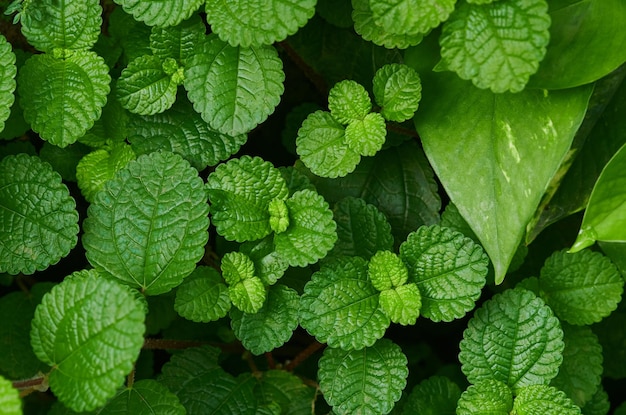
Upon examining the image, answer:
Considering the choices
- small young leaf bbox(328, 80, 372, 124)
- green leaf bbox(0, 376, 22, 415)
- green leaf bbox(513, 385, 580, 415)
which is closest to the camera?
green leaf bbox(0, 376, 22, 415)

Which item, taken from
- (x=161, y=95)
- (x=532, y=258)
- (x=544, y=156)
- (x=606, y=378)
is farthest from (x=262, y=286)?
(x=606, y=378)

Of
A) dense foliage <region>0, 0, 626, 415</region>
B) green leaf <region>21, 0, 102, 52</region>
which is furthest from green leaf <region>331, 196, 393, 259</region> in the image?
green leaf <region>21, 0, 102, 52</region>

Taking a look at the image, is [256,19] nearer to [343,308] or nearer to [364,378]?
[343,308]

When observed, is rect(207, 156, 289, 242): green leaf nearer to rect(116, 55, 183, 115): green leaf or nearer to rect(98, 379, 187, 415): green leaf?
rect(116, 55, 183, 115): green leaf

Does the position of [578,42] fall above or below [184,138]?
above

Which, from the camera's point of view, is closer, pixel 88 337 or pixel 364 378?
pixel 88 337

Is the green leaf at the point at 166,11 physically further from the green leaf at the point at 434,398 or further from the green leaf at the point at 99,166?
the green leaf at the point at 434,398

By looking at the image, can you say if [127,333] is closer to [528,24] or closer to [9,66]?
[9,66]

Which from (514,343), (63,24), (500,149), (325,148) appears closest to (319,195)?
(325,148)
